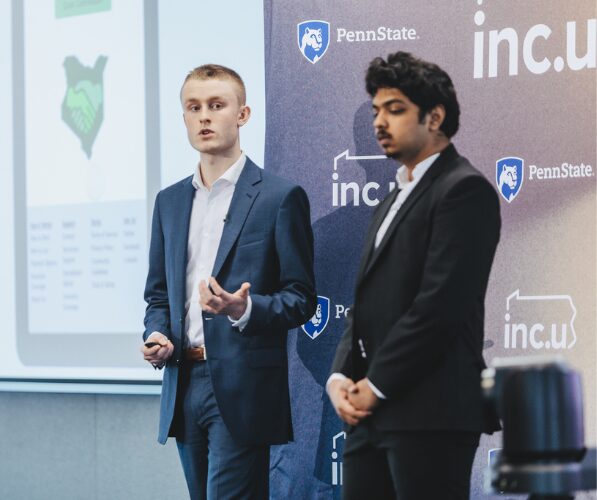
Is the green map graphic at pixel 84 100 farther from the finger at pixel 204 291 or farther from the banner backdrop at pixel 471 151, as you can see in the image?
the finger at pixel 204 291

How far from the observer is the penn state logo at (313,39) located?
11.5ft

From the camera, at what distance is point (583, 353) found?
313 cm

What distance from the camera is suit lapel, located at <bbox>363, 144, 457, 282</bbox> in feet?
7.81

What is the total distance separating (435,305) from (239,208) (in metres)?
1.00

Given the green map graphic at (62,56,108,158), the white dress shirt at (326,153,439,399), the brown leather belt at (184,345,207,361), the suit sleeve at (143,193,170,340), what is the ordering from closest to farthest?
the white dress shirt at (326,153,439,399) → the brown leather belt at (184,345,207,361) → the suit sleeve at (143,193,170,340) → the green map graphic at (62,56,108,158)

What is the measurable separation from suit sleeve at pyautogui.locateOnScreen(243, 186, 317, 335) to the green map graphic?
1.44 m

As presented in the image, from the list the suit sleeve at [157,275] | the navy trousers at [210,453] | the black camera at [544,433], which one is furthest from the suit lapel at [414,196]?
the black camera at [544,433]

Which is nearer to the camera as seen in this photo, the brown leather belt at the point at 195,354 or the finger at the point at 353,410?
the finger at the point at 353,410

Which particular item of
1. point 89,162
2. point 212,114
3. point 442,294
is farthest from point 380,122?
point 89,162

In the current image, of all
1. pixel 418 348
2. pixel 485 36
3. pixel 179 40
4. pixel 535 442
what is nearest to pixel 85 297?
pixel 179 40

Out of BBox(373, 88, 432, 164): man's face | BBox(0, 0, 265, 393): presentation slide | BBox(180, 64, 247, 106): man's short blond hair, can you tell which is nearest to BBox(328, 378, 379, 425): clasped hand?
BBox(373, 88, 432, 164): man's face

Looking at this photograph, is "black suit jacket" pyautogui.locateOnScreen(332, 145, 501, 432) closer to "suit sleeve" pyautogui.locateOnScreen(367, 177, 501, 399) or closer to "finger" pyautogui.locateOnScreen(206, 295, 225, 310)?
"suit sleeve" pyautogui.locateOnScreen(367, 177, 501, 399)

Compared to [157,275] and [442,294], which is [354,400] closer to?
[442,294]

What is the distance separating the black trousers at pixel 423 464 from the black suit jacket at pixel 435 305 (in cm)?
3
